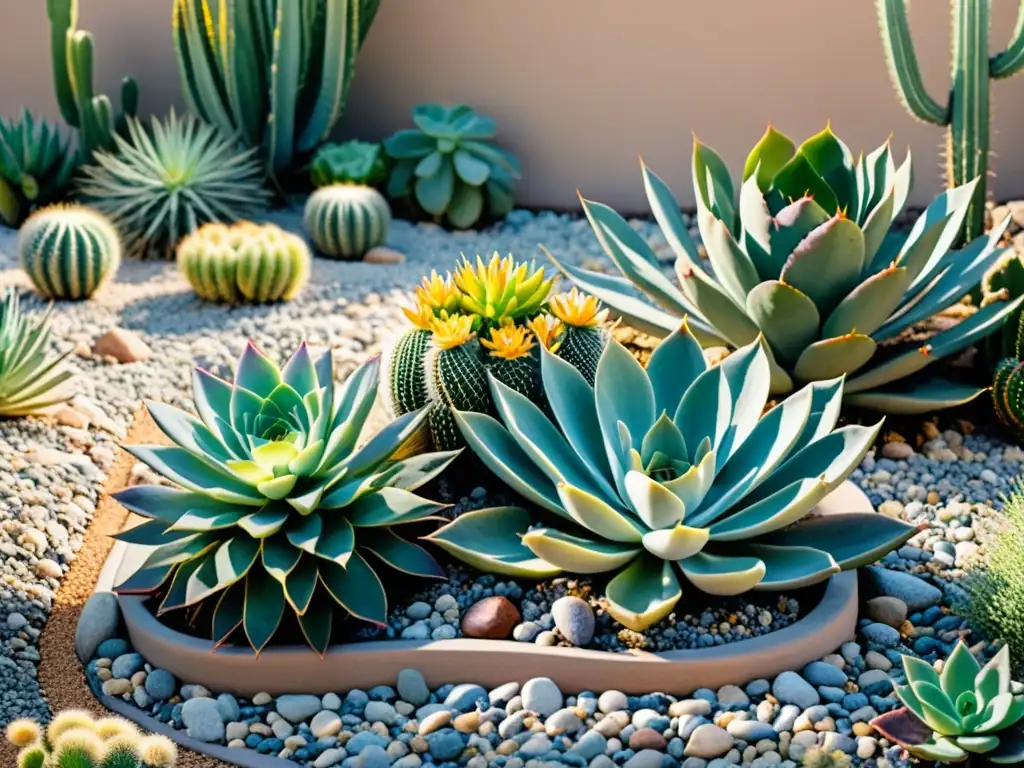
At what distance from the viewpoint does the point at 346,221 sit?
6.01m

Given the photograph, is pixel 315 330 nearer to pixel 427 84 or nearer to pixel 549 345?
pixel 549 345

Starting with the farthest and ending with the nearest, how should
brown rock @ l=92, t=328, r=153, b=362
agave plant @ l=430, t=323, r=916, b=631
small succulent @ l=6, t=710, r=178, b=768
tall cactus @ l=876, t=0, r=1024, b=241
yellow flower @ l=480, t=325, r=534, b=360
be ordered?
brown rock @ l=92, t=328, r=153, b=362 < tall cactus @ l=876, t=0, r=1024, b=241 < yellow flower @ l=480, t=325, r=534, b=360 < agave plant @ l=430, t=323, r=916, b=631 < small succulent @ l=6, t=710, r=178, b=768

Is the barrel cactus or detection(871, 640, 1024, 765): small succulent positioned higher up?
the barrel cactus

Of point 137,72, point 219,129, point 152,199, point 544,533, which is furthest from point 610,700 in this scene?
point 137,72

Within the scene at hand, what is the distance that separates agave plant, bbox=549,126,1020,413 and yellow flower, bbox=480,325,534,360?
649 mm

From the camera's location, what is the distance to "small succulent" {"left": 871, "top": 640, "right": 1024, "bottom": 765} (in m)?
2.44

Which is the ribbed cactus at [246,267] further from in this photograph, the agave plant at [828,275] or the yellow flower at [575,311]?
the yellow flower at [575,311]

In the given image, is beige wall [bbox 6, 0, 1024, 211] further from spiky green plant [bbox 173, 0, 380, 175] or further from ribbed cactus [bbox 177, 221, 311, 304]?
ribbed cactus [bbox 177, 221, 311, 304]

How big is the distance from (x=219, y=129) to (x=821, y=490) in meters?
4.70

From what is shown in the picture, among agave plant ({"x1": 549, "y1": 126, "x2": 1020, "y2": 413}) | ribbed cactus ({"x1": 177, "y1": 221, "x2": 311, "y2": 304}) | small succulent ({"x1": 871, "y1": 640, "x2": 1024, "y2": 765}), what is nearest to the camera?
small succulent ({"x1": 871, "y1": 640, "x2": 1024, "y2": 765})

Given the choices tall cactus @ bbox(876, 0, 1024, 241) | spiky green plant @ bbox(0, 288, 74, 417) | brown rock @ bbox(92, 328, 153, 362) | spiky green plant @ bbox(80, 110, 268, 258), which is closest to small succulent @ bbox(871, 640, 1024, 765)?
tall cactus @ bbox(876, 0, 1024, 241)

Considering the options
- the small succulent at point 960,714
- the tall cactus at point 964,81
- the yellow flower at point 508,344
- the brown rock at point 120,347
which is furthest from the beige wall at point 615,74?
the small succulent at point 960,714

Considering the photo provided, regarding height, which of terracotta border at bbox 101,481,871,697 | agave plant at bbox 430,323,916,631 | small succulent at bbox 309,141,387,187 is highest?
agave plant at bbox 430,323,916,631

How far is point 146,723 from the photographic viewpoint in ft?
9.68
